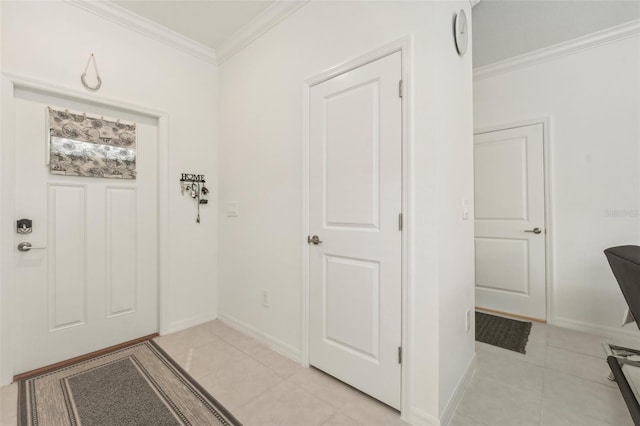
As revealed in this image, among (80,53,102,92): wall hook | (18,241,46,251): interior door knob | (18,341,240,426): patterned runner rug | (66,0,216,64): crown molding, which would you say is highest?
(66,0,216,64): crown molding

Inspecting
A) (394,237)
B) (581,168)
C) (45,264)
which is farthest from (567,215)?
(45,264)

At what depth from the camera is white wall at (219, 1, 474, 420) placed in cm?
145

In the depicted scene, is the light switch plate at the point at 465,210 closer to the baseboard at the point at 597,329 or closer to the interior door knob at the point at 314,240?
the interior door knob at the point at 314,240

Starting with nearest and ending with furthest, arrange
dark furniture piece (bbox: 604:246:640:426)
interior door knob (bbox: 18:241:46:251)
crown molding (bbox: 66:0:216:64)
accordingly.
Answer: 1. dark furniture piece (bbox: 604:246:640:426)
2. interior door knob (bbox: 18:241:46:251)
3. crown molding (bbox: 66:0:216:64)

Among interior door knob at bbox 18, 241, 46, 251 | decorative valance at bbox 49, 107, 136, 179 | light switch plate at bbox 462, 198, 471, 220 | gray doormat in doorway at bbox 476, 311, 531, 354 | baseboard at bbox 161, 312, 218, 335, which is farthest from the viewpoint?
baseboard at bbox 161, 312, 218, 335

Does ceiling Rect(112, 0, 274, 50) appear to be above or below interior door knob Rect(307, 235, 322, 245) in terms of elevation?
above

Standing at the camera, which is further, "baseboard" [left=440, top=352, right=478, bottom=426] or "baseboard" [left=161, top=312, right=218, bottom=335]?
"baseboard" [left=161, top=312, right=218, bottom=335]

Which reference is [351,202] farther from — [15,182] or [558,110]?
[558,110]

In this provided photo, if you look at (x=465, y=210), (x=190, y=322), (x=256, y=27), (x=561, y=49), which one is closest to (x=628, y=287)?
(x=465, y=210)

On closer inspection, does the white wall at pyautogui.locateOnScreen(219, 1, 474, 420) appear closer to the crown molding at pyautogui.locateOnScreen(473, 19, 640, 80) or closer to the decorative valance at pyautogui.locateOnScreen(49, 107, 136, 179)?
the decorative valance at pyautogui.locateOnScreen(49, 107, 136, 179)

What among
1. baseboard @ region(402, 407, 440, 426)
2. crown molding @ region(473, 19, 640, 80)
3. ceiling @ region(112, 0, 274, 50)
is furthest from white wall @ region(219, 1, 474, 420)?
crown molding @ region(473, 19, 640, 80)

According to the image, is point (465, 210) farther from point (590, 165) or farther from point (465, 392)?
point (590, 165)

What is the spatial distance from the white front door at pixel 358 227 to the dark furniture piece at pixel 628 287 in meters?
1.19

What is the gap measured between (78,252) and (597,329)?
15.1 feet
